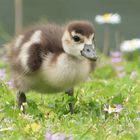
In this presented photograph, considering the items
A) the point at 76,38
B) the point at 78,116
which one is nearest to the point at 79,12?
the point at 76,38

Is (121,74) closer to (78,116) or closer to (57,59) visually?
(57,59)

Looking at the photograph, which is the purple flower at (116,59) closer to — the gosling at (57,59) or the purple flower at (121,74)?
the purple flower at (121,74)

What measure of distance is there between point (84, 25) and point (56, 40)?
0.27 meters

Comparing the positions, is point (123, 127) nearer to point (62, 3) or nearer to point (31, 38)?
point (31, 38)

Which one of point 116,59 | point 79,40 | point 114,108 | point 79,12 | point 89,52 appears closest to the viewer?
point 114,108

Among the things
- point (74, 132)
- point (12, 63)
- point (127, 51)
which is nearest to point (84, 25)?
point (12, 63)

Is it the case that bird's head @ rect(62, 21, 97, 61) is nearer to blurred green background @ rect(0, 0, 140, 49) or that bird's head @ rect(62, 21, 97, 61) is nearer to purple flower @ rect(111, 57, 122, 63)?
purple flower @ rect(111, 57, 122, 63)

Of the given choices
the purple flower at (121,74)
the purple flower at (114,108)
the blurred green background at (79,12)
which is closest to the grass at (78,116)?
the purple flower at (114,108)

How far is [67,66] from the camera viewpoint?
16.6ft

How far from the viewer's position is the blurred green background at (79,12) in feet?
39.5

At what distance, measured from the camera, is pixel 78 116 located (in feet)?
15.7

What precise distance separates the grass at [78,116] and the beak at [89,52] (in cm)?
34

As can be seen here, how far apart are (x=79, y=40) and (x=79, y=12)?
8395 millimetres

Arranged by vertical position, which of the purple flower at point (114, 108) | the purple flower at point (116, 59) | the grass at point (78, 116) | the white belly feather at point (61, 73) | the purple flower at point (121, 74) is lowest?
the purple flower at point (121, 74)
